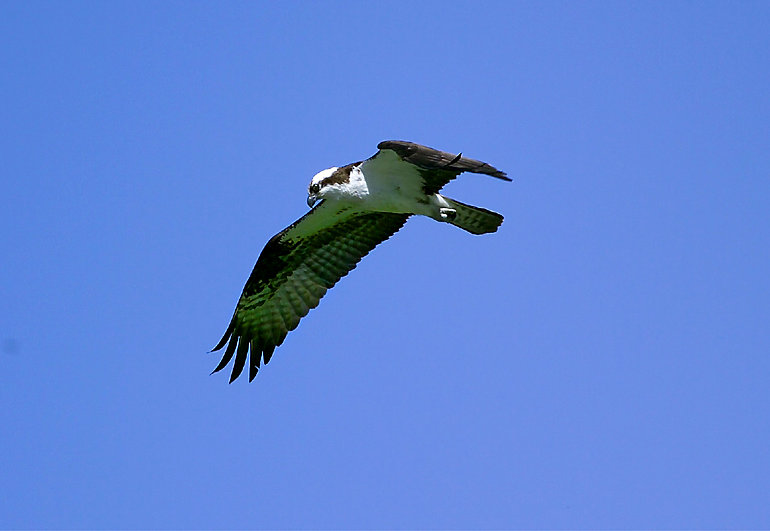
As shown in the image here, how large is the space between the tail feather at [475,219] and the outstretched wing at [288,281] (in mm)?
840

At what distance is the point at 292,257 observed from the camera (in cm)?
1206

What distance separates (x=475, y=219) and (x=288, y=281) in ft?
7.67

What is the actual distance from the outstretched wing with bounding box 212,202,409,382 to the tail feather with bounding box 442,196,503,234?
840mm

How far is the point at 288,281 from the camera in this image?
477 inches

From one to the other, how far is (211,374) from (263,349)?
2.16 feet

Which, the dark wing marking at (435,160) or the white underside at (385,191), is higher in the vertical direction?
the white underside at (385,191)

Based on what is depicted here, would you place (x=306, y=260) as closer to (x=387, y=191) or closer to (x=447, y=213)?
(x=387, y=191)

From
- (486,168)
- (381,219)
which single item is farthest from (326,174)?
(486,168)

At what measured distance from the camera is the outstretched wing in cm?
1195

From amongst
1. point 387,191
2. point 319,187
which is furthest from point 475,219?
point 319,187

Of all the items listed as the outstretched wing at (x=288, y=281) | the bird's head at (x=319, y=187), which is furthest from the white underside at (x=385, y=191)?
the outstretched wing at (x=288, y=281)

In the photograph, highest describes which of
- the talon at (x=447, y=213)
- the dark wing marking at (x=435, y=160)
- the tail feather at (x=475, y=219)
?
the tail feather at (x=475, y=219)

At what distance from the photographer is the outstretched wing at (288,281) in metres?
12.0

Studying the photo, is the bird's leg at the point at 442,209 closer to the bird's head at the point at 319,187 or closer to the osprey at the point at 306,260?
the osprey at the point at 306,260
